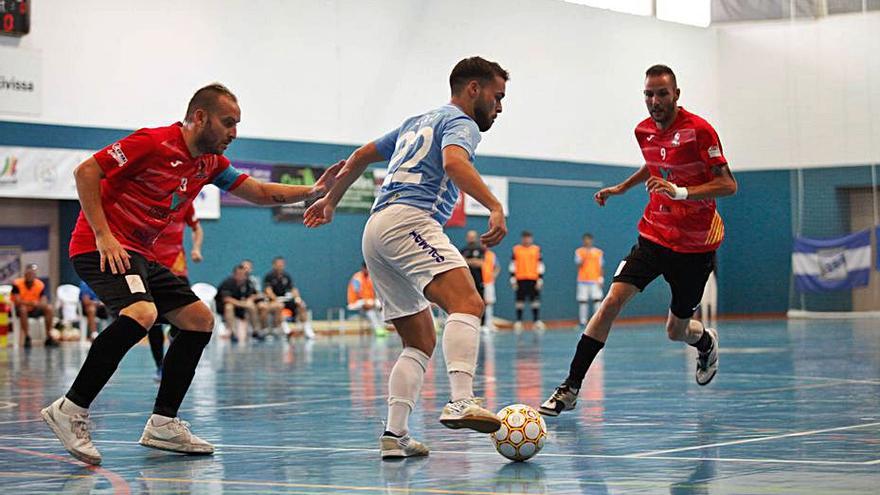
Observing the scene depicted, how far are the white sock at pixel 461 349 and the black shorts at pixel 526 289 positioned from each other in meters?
25.5

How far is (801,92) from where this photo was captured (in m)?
35.6

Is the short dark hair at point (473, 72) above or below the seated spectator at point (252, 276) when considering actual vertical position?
above

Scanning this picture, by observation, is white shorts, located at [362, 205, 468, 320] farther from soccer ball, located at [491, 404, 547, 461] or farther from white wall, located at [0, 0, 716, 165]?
white wall, located at [0, 0, 716, 165]

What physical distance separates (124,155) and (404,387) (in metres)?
1.79

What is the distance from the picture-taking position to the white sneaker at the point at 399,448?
601cm

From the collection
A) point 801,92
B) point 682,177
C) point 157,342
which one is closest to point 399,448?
point 682,177

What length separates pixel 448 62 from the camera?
→ 3198cm

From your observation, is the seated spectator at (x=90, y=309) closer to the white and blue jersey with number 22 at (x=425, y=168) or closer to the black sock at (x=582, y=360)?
the black sock at (x=582, y=360)

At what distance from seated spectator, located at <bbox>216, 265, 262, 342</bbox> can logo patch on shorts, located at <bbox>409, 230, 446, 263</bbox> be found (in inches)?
807

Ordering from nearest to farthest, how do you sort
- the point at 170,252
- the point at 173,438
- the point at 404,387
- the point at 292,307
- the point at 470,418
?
1. the point at 470,418
2. the point at 404,387
3. the point at 173,438
4. the point at 170,252
5. the point at 292,307

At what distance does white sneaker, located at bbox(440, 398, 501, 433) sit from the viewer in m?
5.55

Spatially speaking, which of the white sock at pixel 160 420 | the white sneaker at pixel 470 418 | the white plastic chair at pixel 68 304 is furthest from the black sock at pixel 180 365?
the white plastic chair at pixel 68 304

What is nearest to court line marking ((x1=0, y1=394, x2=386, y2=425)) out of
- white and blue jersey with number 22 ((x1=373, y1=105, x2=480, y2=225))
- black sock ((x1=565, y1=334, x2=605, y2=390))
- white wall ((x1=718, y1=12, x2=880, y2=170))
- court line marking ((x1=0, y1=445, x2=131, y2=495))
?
court line marking ((x1=0, y1=445, x2=131, y2=495))

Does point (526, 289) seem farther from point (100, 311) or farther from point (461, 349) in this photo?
point (461, 349)
